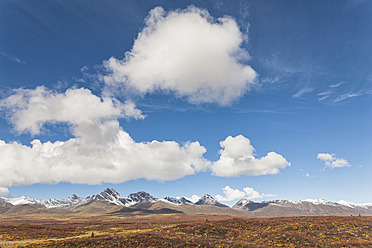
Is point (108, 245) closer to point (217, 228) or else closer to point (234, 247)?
point (234, 247)

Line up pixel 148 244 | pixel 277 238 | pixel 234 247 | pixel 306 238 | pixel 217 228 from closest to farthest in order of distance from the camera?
pixel 234 247 < pixel 148 244 < pixel 306 238 < pixel 277 238 < pixel 217 228

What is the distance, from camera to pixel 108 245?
123 feet

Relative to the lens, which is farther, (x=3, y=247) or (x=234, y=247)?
(x=3, y=247)

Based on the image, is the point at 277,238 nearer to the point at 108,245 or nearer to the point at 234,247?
the point at 234,247

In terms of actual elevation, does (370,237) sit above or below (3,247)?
above

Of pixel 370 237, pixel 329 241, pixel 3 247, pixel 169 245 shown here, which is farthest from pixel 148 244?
pixel 370 237

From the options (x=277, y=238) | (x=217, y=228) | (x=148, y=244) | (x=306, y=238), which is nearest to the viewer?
(x=148, y=244)

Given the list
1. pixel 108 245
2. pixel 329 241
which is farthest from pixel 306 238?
pixel 108 245

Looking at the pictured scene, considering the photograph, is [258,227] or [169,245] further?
[258,227]

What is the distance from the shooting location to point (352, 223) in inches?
2184

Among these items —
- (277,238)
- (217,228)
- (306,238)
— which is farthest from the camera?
(217,228)

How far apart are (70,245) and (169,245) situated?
17840 millimetres

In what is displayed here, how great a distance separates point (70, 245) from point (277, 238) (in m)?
37.6

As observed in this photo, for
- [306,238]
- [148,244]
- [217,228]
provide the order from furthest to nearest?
[217,228]
[306,238]
[148,244]
